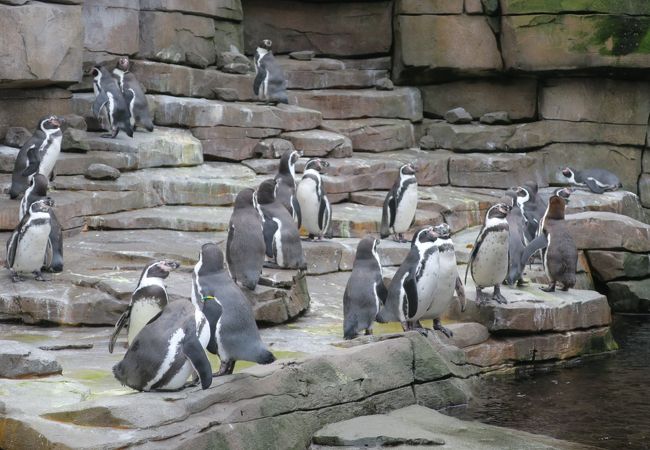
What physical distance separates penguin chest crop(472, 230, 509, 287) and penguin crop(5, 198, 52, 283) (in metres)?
3.94

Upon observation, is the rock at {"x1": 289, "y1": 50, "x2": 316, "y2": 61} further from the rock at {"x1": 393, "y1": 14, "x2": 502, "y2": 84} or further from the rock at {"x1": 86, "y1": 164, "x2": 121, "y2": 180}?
the rock at {"x1": 86, "y1": 164, "x2": 121, "y2": 180}

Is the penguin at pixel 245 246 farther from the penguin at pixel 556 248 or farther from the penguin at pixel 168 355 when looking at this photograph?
the penguin at pixel 556 248

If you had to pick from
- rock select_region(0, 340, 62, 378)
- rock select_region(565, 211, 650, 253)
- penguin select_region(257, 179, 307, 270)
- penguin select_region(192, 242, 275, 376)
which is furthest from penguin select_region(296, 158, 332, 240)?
rock select_region(0, 340, 62, 378)

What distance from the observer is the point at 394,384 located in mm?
8539

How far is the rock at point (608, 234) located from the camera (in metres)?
14.2

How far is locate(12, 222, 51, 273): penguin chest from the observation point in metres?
10.1

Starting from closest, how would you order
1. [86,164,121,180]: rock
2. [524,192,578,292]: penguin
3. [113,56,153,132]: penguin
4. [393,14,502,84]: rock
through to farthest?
[524,192,578,292]: penguin, [86,164,121,180]: rock, [113,56,153,132]: penguin, [393,14,502,84]: rock

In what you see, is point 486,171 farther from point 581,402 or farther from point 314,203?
point 581,402

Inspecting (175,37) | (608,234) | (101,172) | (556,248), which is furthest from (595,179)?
(101,172)

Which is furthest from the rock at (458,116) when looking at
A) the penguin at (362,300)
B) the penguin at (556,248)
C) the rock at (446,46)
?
the penguin at (362,300)

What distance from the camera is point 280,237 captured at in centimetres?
1061

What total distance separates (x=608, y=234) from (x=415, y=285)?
5.80 metres

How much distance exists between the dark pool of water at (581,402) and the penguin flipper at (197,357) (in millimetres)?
2860

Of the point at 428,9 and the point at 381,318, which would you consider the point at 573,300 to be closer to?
the point at 381,318
